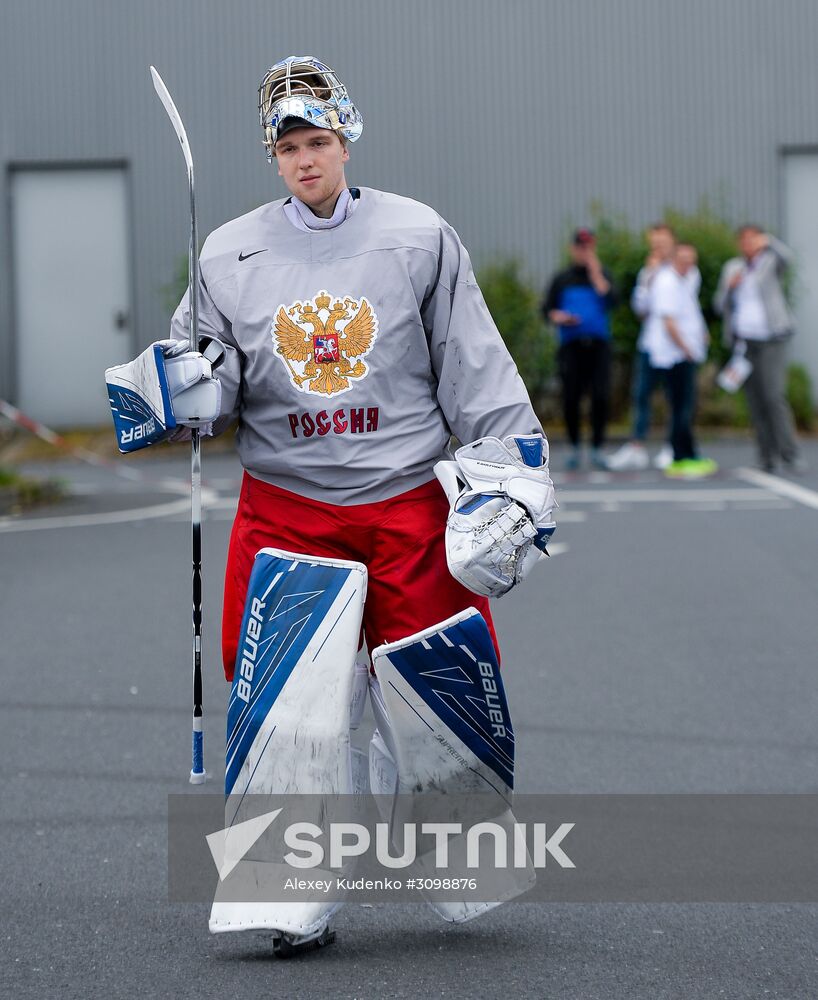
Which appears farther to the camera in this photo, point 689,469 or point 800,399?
point 800,399

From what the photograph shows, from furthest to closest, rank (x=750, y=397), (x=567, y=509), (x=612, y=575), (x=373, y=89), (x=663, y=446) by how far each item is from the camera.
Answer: (x=373, y=89) → (x=663, y=446) → (x=750, y=397) → (x=567, y=509) → (x=612, y=575)

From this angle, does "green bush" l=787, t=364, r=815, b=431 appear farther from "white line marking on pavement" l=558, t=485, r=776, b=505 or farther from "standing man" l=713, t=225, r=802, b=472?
"white line marking on pavement" l=558, t=485, r=776, b=505

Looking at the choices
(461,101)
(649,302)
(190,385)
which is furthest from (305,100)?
(461,101)

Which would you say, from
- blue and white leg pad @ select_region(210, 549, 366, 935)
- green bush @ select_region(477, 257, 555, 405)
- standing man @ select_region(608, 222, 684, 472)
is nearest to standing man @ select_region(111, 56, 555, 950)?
blue and white leg pad @ select_region(210, 549, 366, 935)

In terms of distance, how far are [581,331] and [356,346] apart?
1132cm

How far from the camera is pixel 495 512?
360 cm

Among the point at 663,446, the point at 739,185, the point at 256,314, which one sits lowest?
the point at 663,446

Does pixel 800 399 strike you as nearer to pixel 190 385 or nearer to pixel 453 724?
pixel 453 724

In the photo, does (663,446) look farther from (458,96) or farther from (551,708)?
(551,708)

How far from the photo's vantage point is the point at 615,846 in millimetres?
4668

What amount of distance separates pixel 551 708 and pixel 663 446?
11.4 m

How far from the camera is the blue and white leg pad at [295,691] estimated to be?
3645 millimetres

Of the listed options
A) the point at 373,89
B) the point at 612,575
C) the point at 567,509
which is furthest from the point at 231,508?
the point at 373,89

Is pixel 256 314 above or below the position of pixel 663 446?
above
